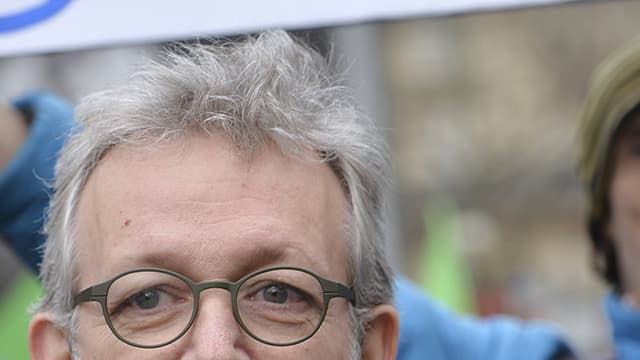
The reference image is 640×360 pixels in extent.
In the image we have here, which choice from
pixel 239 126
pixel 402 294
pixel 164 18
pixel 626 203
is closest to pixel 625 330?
pixel 626 203

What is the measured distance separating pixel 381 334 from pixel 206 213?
1.41ft

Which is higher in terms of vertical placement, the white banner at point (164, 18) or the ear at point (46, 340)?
the white banner at point (164, 18)

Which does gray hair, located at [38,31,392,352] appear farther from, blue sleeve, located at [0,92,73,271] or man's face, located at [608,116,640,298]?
man's face, located at [608,116,640,298]

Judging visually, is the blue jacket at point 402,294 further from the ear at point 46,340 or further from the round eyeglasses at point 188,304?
the round eyeglasses at point 188,304

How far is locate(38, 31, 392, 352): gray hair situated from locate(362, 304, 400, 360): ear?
3 cm

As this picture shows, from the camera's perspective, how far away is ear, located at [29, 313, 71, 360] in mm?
2717

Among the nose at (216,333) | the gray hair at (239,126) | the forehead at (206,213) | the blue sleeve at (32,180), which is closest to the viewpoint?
the nose at (216,333)

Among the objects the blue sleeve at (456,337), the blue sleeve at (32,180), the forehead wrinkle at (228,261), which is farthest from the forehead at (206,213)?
the blue sleeve at (456,337)

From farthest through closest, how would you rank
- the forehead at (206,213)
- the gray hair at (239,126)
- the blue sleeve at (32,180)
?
the blue sleeve at (32,180) → the gray hair at (239,126) → the forehead at (206,213)

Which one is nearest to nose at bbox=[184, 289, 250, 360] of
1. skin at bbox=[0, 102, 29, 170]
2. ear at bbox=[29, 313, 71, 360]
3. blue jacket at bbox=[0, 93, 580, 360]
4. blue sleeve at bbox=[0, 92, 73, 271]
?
→ ear at bbox=[29, 313, 71, 360]

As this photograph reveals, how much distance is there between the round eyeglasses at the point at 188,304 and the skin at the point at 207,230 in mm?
15

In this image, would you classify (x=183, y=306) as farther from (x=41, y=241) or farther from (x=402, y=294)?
(x=402, y=294)

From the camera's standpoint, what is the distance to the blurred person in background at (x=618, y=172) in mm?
3455

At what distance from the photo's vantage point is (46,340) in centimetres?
274
